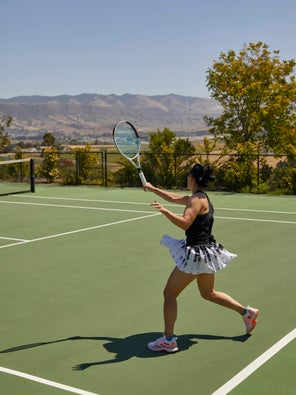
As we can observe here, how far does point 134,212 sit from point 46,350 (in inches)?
423

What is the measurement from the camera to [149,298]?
8.28 m

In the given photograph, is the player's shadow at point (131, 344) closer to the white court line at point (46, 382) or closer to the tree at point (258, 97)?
the white court line at point (46, 382)

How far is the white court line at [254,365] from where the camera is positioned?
5.31 meters

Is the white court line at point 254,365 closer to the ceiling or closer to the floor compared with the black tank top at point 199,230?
closer to the floor

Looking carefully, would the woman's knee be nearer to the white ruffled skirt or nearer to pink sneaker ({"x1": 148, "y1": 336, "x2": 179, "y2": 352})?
the white ruffled skirt

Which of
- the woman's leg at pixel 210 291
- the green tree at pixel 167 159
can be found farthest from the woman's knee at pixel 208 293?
the green tree at pixel 167 159

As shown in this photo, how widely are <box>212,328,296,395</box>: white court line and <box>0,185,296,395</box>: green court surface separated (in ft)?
0.06

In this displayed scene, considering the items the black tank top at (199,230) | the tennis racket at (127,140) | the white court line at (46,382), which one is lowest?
the white court line at (46,382)

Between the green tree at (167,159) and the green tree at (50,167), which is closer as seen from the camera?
the green tree at (167,159)

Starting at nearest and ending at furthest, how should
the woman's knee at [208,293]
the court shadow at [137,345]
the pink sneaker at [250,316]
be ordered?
the court shadow at [137,345]
the woman's knee at [208,293]
the pink sneaker at [250,316]

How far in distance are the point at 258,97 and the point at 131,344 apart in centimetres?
2041

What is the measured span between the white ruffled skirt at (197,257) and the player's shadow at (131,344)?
3.06 feet

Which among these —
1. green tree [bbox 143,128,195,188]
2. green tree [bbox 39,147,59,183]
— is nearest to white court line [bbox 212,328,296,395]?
green tree [bbox 143,128,195,188]

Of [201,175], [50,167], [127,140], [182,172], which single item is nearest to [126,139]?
[127,140]
